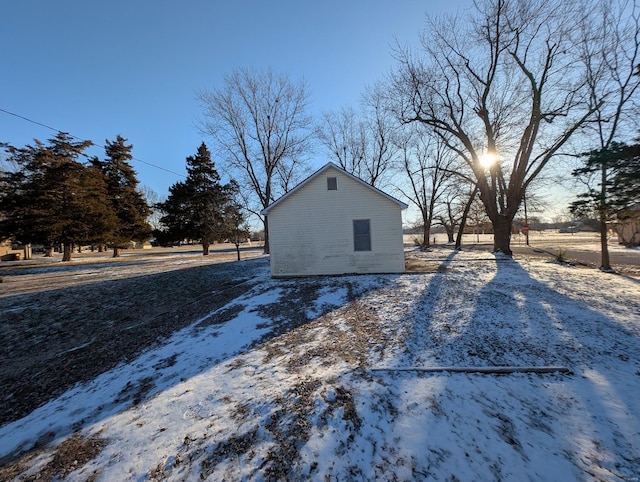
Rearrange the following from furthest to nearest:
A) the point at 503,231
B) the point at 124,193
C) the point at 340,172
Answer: the point at 124,193 < the point at 503,231 < the point at 340,172

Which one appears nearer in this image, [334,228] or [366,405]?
[366,405]

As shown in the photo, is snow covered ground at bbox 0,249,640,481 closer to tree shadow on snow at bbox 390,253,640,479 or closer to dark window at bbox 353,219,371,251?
tree shadow on snow at bbox 390,253,640,479

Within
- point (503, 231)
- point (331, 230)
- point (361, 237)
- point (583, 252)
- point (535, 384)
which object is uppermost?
point (331, 230)

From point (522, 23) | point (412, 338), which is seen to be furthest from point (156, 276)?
point (522, 23)

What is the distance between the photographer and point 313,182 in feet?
36.7

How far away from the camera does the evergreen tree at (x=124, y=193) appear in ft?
85.4

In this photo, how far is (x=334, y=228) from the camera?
36.9 feet

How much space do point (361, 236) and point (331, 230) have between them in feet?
4.51

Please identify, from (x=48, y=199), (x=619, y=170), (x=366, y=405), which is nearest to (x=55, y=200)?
(x=48, y=199)

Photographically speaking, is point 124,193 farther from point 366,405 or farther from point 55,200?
point 366,405

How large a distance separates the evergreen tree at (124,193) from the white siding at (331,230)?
21982 mm

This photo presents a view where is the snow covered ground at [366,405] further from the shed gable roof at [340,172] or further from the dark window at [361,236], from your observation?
the shed gable roof at [340,172]

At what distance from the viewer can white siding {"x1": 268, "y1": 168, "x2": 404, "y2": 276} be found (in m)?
11.0

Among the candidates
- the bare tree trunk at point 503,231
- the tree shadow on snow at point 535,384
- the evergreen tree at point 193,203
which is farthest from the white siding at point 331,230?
the evergreen tree at point 193,203
